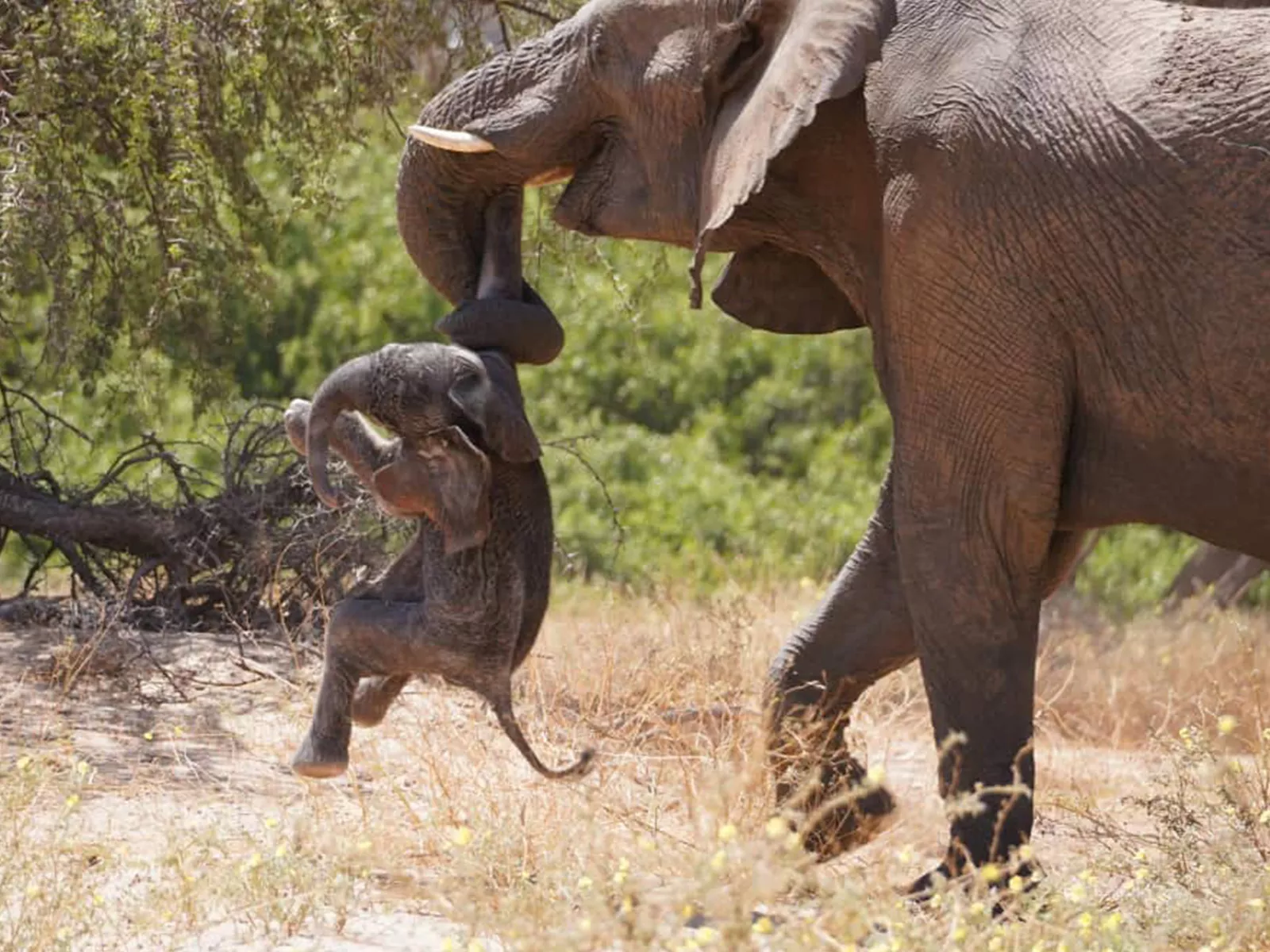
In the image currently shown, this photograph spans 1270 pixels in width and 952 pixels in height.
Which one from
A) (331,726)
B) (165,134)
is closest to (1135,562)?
(165,134)

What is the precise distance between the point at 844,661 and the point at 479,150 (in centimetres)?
155

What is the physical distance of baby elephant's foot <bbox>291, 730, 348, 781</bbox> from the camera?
211 inches

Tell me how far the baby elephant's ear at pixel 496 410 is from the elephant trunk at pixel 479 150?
38 centimetres

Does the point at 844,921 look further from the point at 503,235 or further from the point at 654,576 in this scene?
the point at 654,576

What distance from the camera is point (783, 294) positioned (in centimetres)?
566

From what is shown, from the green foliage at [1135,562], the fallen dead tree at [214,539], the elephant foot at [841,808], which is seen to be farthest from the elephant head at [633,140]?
the green foliage at [1135,562]

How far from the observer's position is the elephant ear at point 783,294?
222 inches

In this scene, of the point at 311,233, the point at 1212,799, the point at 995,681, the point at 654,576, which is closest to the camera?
the point at 995,681

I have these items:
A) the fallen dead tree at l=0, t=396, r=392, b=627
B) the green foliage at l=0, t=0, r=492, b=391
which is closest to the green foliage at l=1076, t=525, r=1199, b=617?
the fallen dead tree at l=0, t=396, r=392, b=627

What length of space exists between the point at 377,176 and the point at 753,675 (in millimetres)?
9457

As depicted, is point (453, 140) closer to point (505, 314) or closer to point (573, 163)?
point (573, 163)

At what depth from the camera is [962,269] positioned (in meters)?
4.82

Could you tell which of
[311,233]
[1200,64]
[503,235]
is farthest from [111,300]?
[311,233]

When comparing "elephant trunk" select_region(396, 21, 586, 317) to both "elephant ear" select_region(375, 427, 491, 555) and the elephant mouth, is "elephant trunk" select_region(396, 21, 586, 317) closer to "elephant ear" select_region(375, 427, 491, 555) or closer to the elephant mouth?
the elephant mouth
